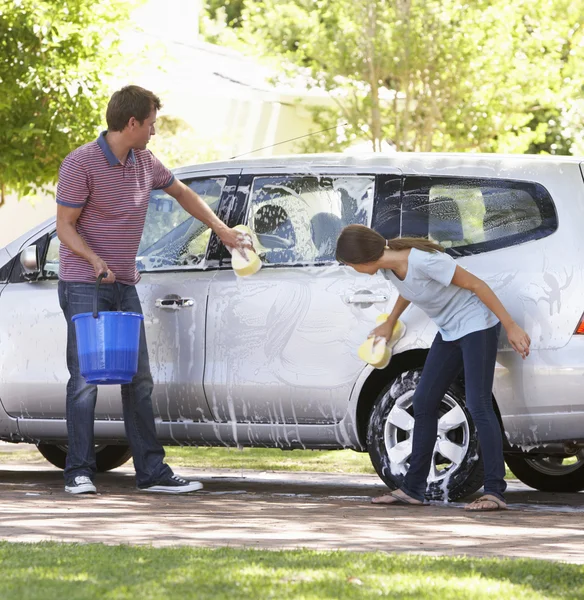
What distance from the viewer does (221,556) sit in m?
4.91

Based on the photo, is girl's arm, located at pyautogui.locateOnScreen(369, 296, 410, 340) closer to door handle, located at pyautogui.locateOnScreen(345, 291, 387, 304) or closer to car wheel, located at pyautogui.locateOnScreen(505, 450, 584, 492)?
door handle, located at pyautogui.locateOnScreen(345, 291, 387, 304)

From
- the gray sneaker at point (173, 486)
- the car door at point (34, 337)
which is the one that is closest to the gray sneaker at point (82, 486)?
the gray sneaker at point (173, 486)

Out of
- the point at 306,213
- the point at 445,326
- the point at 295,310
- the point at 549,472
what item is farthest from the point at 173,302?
the point at 549,472

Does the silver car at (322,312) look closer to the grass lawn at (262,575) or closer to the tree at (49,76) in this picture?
the grass lawn at (262,575)

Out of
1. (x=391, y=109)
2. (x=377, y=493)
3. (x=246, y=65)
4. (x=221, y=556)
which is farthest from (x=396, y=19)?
(x=221, y=556)

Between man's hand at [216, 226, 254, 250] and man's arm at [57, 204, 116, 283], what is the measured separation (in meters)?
0.60

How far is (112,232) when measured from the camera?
24.1 feet

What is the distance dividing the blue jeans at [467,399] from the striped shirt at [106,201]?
1706 mm

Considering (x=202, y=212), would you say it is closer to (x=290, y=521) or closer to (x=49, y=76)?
(x=290, y=521)

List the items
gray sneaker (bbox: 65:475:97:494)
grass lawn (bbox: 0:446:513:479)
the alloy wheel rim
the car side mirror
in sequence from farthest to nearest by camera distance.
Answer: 1. grass lawn (bbox: 0:446:513:479)
2. the car side mirror
3. gray sneaker (bbox: 65:475:97:494)
4. the alloy wheel rim

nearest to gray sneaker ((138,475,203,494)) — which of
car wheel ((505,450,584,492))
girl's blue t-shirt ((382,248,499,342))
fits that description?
girl's blue t-shirt ((382,248,499,342))

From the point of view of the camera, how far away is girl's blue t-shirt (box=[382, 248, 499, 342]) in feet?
21.5

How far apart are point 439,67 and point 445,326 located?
13.5 m

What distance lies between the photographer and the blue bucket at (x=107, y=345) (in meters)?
7.01
